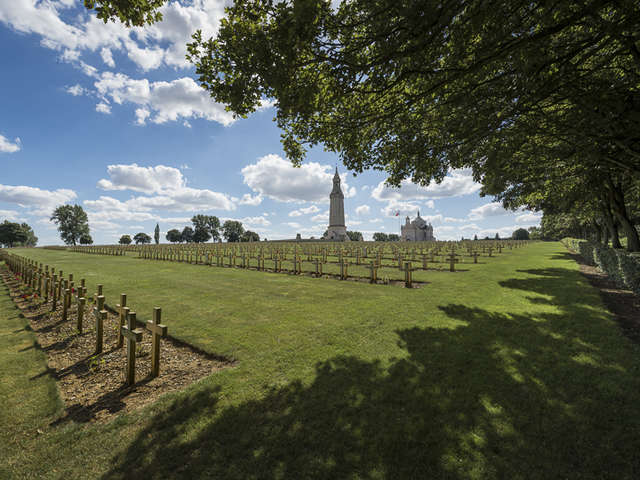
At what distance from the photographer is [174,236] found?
10119 cm

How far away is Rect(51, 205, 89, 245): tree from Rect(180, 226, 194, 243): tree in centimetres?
2778

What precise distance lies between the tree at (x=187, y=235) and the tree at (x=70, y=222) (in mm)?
27782

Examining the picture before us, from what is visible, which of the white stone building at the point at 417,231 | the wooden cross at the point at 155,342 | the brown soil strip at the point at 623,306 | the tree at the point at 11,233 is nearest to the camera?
the wooden cross at the point at 155,342

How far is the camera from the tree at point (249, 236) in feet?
318

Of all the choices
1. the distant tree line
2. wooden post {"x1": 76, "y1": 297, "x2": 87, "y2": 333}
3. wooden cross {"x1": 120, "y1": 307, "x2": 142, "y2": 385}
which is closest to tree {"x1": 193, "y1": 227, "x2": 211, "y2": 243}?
the distant tree line

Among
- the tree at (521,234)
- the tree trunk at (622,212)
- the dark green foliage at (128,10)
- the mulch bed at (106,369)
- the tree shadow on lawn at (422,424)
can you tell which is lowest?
the mulch bed at (106,369)

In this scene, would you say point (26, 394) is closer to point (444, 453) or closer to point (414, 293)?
point (444, 453)

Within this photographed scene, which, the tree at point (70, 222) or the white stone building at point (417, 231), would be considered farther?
the white stone building at point (417, 231)

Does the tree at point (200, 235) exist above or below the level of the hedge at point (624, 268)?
above

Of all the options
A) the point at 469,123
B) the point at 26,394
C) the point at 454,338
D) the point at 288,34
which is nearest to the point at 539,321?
the point at 454,338

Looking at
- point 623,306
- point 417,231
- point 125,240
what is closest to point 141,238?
point 125,240

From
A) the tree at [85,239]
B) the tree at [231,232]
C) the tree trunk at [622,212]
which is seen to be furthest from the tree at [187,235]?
the tree trunk at [622,212]

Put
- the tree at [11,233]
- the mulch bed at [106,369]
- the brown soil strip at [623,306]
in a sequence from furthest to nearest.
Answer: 1. the tree at [11,233]
2. the brown soil strip at [623,306]
3. the mulch bed at [106,369]

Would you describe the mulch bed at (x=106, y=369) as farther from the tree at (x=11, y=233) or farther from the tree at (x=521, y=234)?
the tree at (x=521, y=234)
